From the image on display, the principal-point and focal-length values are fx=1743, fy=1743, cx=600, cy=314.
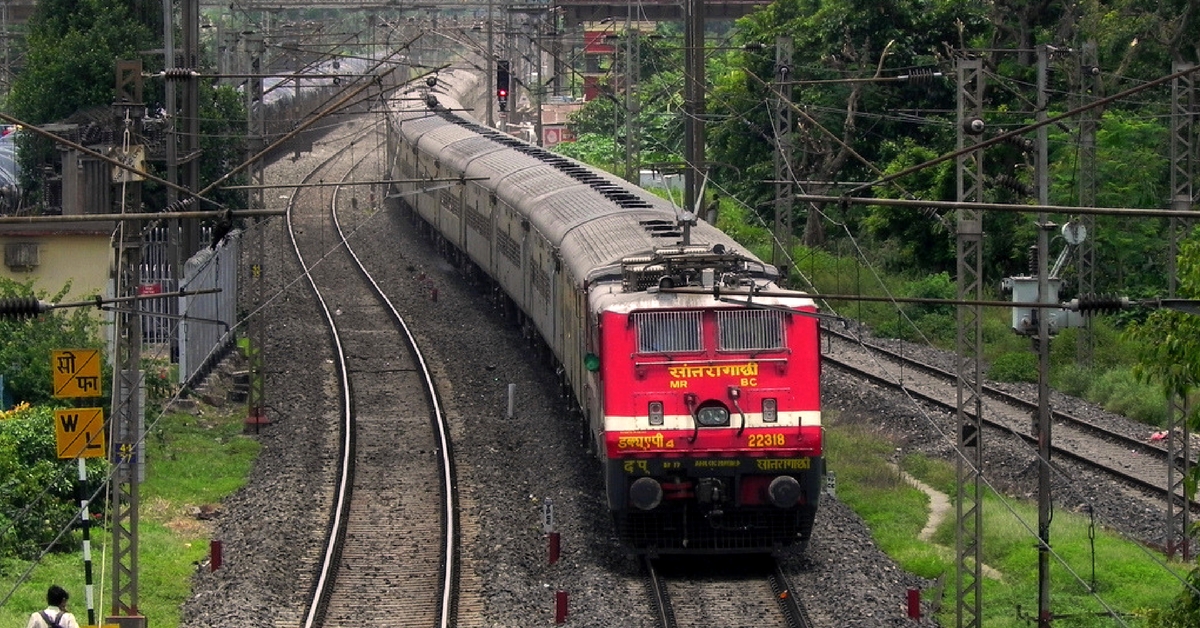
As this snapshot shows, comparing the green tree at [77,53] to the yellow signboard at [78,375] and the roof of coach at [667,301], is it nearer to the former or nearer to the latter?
the yellow signboard at [78,375]

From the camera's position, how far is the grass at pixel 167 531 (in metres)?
16.3

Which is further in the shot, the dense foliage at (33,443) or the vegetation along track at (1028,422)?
the vegetation along track at (1028,422)

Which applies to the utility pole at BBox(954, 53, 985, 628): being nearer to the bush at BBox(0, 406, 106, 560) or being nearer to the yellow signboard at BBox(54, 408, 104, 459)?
the yellow signboard at BBox(54, 408, 104, 459)

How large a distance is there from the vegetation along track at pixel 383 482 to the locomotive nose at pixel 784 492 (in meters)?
3.16

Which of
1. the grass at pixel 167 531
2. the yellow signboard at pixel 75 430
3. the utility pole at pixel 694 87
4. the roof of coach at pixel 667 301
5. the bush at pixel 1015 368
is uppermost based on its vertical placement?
the utility pole at pixel 694 87

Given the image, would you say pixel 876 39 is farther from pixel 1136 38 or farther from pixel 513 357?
pixel 513 357

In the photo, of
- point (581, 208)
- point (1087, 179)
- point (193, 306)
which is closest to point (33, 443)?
point (193, 306)

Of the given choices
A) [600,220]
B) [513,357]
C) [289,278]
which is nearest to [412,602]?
[600,220]

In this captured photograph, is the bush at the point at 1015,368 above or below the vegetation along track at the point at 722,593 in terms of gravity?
above

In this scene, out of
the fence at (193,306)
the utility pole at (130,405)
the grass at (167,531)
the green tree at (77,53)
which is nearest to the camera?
the utility pole at (130,405)

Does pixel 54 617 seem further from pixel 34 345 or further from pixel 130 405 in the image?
pixel 34 345

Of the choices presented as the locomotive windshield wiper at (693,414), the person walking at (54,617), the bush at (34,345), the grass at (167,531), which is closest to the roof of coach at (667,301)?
the locomotive windshield wiper at (693,414)

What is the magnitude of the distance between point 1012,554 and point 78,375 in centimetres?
949

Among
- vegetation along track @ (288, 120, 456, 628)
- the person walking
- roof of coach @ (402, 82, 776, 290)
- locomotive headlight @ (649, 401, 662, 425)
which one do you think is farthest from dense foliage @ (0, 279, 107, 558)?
roof of coach @ (402, 82, 776, 290)
